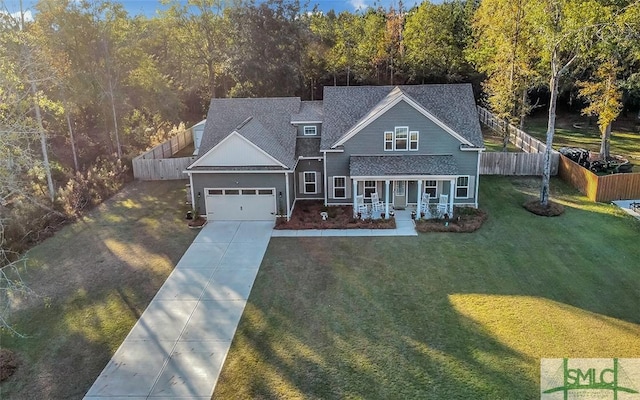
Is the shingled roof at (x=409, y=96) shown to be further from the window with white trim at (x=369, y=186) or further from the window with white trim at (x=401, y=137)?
the window with white trim at (x=369, y=186)

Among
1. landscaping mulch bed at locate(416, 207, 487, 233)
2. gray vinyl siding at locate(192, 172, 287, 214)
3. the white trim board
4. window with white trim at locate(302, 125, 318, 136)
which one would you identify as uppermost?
window with white trim at locate(302, 125, 318, 136)

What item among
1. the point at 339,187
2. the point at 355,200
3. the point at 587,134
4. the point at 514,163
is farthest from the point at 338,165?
the point at 587,134

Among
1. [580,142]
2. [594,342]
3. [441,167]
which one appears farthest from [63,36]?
[580,142]

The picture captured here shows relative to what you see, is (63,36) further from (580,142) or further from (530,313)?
(580,142)

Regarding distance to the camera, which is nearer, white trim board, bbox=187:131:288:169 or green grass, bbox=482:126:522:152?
white trim board, bbox=187:131:288:169

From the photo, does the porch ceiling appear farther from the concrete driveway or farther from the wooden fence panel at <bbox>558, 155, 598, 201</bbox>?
the wooden fence panel at <bbox>558, 155, 598, 201</bbox>

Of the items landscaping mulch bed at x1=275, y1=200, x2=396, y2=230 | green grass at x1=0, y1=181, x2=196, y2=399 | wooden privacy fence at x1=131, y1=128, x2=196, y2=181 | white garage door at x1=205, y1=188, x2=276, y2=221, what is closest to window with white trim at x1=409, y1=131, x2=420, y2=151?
landscaping mulch bed at x1=275, y1=200, x2=396, y2=230
